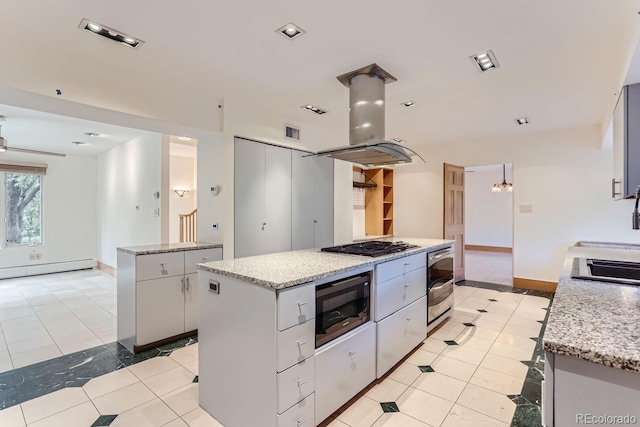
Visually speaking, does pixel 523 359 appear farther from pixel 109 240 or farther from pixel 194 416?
pixel 109 240

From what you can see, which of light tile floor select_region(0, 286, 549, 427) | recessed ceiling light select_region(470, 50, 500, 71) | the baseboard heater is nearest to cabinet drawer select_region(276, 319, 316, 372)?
light tile floor select_region(0, 286, 549, 427)

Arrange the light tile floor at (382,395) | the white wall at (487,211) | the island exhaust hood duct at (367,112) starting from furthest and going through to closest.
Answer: the white wall at (487,211)
the island exhaust hood duct at (367,112)
the light tile floor at (382,395)

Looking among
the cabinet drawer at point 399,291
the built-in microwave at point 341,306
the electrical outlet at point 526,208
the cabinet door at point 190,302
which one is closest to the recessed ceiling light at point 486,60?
the cabinet drawer at point 399,291

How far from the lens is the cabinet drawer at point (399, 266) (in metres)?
2.30

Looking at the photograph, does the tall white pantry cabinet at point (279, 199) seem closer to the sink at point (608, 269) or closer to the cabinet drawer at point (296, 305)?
the cabinet drawer at point (296, 305)

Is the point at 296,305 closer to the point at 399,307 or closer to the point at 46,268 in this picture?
the point at 399,307

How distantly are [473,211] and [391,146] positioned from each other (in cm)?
866

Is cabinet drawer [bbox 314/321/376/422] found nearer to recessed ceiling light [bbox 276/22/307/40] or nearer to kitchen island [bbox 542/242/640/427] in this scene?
kitchen island [bbox 542/242/640/427]

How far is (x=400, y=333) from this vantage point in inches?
99.7

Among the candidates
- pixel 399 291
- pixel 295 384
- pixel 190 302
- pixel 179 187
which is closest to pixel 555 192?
pixel 399 291

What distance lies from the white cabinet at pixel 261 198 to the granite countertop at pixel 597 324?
3.02 metres

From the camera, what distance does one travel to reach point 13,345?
3.00 meters

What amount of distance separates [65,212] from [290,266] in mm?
7057

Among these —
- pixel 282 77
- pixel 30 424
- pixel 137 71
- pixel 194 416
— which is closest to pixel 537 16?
pixel 282 77
